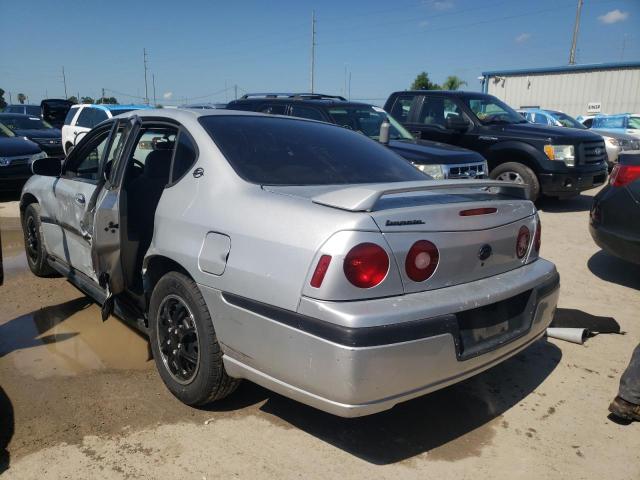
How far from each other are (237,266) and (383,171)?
4.49 feet

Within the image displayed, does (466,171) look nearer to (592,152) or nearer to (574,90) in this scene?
(592,152)

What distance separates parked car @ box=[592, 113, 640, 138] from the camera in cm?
1617

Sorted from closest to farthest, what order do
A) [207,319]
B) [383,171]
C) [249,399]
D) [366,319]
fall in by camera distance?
[366,319] < [207,319] < [249,399] < [383,171]

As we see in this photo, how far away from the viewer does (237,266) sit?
2463mm

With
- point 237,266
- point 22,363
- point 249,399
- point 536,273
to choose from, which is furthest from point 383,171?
point 22,363

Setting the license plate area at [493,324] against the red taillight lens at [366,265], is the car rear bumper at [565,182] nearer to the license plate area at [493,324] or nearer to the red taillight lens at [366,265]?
the license plate area at [493,324]

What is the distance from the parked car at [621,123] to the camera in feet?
53.1

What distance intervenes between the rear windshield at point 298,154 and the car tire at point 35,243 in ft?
8.74

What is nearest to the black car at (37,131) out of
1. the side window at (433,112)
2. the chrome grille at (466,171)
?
the side window at (433,112)

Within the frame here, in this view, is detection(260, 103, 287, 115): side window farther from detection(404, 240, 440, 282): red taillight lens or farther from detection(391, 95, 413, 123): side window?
detection(404, 240, 440, 282): red taillight lens

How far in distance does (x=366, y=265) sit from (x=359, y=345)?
334 millimetres

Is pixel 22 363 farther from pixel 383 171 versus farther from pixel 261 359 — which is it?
pixel 383 171

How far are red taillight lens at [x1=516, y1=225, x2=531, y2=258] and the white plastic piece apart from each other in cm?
137

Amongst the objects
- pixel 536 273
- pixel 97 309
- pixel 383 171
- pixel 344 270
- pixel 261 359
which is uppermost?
pixel 383 171
